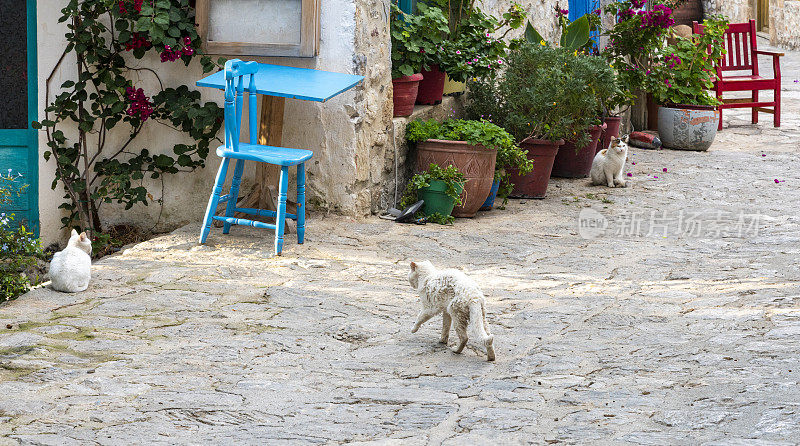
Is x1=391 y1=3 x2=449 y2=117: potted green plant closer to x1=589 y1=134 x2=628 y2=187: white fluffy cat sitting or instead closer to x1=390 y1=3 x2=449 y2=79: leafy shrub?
x1=390 y1=3 x2=449 y2=79: leafy shrub

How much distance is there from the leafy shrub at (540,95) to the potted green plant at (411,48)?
879mm

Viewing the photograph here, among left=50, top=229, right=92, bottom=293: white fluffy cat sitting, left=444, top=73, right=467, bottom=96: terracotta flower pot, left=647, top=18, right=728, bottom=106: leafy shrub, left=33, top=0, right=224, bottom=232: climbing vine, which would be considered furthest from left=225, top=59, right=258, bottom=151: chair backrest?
left=647, top=18, right=728, bottom=106: leafy shrub

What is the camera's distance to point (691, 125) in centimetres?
956

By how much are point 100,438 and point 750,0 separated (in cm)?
1897

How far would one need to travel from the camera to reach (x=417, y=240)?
5484mm

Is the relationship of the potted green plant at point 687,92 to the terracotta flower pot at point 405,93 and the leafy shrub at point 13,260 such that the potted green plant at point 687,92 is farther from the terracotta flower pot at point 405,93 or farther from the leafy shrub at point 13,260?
the leafy shrub at point 13,260

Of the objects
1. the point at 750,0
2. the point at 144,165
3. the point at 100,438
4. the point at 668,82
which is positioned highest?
the point at 750,0

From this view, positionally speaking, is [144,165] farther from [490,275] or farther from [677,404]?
[677,404]

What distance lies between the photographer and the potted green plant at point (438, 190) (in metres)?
6.06

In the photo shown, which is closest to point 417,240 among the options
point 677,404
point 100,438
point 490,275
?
point 490,275

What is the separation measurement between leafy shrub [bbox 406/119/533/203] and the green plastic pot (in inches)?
15.2

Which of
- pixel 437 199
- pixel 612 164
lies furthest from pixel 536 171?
pixel 437 199

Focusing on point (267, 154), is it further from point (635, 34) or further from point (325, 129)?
point (635, 34)

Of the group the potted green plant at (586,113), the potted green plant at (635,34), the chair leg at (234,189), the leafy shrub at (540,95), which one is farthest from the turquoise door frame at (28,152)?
the potted green plant at (635,34)
